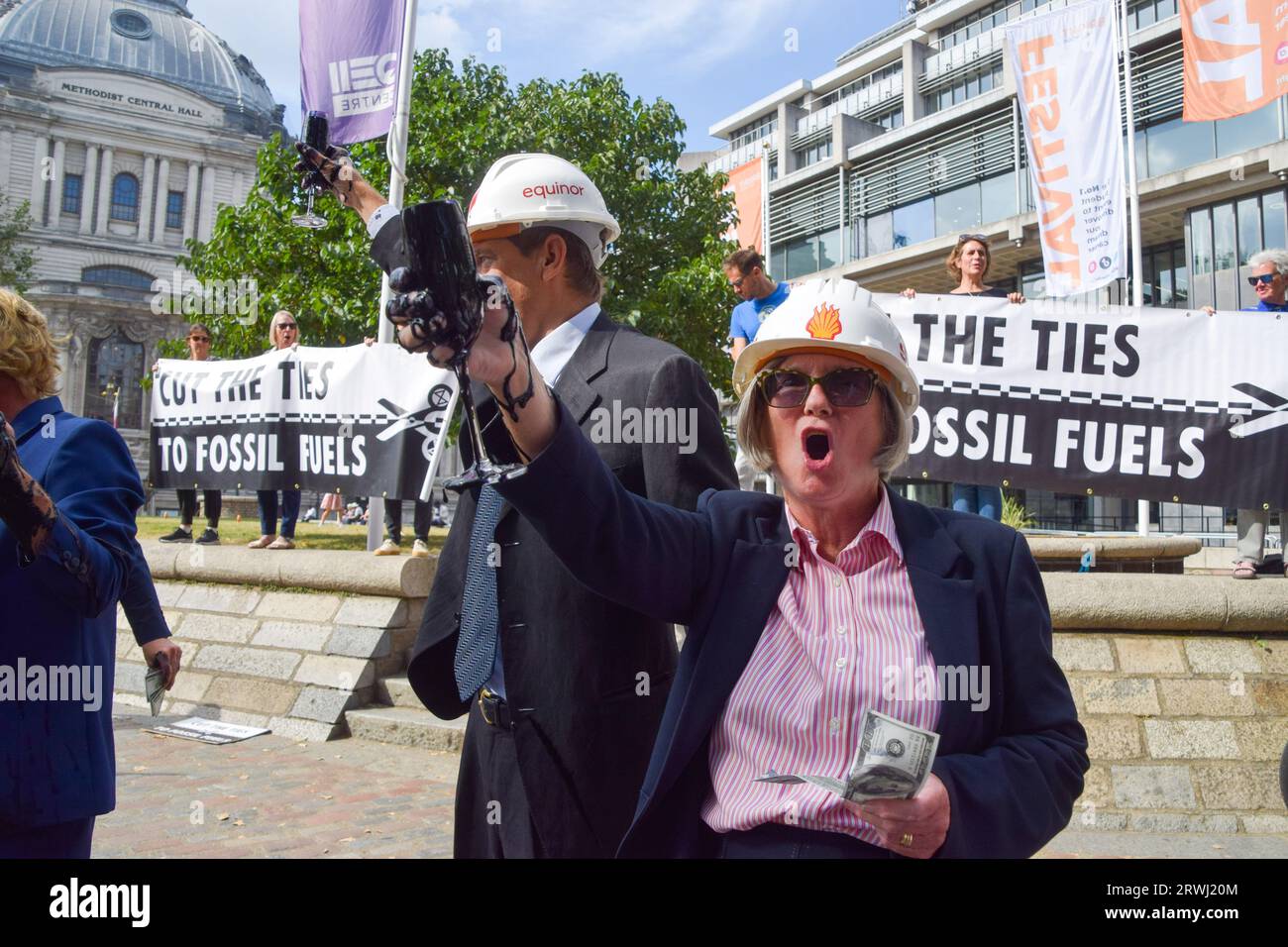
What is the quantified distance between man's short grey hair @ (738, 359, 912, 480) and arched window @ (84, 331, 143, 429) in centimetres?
7720

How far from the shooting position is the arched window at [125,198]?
77.2 metres

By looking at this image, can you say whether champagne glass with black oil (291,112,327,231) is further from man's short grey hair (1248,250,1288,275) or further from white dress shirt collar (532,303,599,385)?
man's short grey hair (1248,250,1288,275)

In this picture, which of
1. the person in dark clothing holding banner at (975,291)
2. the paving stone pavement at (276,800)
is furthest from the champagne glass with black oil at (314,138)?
the person in dark clothing holding banner at (975,291)

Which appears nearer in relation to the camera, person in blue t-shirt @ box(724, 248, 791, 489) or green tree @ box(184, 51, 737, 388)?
person in blue t-shirt @ box(724, 248, 791, 489)

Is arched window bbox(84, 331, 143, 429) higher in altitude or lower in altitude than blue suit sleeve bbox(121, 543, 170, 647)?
higher

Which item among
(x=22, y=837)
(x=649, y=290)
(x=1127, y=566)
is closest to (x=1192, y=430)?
(x=1127, y=566)

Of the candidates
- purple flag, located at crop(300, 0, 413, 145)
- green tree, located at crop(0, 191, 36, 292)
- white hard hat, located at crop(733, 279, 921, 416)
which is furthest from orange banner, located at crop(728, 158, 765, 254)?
green tree, located at crop(0, 191, 36, 292)

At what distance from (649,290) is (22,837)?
1738 cm

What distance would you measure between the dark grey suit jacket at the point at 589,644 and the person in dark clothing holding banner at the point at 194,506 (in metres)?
9.05

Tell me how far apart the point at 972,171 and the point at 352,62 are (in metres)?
30.0

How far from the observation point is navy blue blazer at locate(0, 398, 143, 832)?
7.56 ft

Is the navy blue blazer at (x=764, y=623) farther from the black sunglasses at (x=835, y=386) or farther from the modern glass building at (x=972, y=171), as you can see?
the modern glass building at (x=972, y=171)

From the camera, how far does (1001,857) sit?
1748mm

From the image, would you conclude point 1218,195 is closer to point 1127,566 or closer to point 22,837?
point 1127,566
